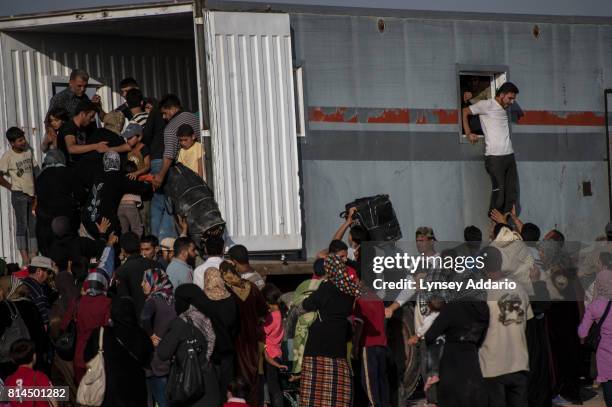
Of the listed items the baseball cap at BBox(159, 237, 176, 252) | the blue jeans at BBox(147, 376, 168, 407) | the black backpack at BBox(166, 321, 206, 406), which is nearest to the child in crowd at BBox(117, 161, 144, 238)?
the baseball cap at BBox(159, 237, 176, 252)

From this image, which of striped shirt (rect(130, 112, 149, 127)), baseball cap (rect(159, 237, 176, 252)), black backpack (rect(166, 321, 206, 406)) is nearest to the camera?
black backpack (rect(166, 321, 206, 406))

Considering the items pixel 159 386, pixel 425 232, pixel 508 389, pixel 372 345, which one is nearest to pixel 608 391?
pixel 508 389

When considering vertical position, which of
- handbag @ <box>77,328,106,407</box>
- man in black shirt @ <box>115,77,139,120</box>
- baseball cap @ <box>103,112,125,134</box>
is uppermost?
man in black shirt @ <box>115,77,139,120</box>

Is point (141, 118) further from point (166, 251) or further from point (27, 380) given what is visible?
point (27, 380)

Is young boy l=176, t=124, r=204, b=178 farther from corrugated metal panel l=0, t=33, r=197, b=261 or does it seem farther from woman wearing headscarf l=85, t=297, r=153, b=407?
woman wearing headscarf l=85, t=297, r=153, b=407

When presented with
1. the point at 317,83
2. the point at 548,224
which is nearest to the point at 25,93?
the point at 317,83

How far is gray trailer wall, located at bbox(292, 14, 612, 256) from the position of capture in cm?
1442

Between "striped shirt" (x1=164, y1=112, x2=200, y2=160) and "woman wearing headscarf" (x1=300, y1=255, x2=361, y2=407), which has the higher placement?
"striped shirt" (x1=164, y1=112, x2=200, y2=160)

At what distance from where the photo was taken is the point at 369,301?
42.8 ft

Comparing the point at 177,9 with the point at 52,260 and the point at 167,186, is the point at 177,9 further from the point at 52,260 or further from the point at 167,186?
the point at 52,260

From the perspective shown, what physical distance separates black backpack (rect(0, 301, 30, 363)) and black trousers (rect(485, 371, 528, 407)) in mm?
4068

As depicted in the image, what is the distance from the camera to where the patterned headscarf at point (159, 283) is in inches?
468

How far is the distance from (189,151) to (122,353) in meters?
3.55

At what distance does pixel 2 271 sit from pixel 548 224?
663 centimetres
